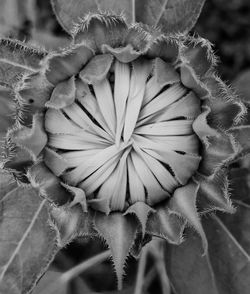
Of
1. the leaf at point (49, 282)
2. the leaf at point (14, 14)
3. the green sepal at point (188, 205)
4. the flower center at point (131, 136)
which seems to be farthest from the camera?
the leaf at point (14, 14)

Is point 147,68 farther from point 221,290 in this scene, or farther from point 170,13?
point 221,290

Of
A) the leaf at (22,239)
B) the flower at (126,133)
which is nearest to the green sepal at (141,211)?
the flower at (126,133)

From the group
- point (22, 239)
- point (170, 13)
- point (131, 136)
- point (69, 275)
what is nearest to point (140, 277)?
point (69, 275)

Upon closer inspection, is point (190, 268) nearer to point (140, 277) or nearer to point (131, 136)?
point (140, 277)

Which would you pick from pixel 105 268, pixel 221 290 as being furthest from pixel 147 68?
pixel 105 268

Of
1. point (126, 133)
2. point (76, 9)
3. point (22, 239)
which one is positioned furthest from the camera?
point (76, 9)

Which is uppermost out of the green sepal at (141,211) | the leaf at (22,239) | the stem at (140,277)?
the green sepal at (141,211)

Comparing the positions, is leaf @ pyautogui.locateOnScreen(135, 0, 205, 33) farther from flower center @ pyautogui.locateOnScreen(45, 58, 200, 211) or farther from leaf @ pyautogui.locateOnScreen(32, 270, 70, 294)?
leaf @ pyautogui.locateOnScreen(32, 270, 70, 294)

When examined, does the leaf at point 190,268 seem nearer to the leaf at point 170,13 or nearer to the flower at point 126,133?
the flower at point 126,133
